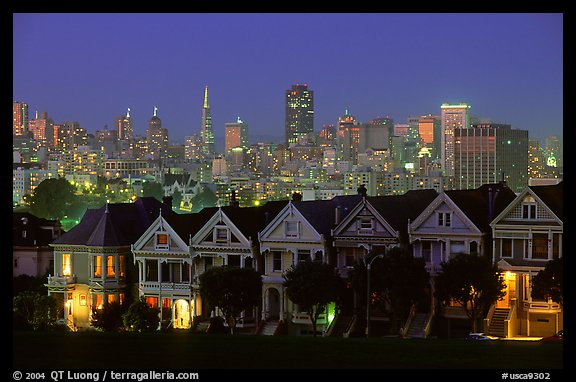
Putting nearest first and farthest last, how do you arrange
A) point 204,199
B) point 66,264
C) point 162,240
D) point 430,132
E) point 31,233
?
point 162,240, point 66,264, point 31,233, point 204,199, point 430,132

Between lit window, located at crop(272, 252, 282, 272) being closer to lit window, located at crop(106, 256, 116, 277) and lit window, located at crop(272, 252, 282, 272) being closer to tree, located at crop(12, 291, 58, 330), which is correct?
lit window, located at crop(106, 256, 116, 277)

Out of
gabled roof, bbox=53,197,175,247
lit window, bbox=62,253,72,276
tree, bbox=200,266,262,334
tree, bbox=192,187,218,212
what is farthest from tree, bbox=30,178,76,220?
tree, bbox=200,266,262,334

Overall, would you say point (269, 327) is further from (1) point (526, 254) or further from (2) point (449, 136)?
(2) point (449, 136)

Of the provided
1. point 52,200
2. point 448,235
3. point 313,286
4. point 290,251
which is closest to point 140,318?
point 290,251
